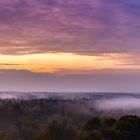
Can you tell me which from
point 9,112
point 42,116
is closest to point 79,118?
point 42,116

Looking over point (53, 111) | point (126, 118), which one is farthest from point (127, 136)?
point (53, 111)

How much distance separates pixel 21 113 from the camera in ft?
476

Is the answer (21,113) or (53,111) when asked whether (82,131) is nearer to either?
(21,113)

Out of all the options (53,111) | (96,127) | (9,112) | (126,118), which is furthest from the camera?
(53,111)

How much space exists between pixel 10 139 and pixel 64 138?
1001 cm

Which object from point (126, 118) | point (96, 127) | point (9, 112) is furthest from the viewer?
point (9, 112)

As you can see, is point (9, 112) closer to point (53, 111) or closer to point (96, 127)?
point (53, 111)

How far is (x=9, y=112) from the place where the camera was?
140750mm

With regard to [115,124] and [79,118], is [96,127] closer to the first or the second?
[115,124]

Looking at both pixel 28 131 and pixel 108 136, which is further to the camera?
pixel 28 131

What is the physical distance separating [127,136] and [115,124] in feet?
17.1

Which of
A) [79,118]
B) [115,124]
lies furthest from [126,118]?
[79,118]

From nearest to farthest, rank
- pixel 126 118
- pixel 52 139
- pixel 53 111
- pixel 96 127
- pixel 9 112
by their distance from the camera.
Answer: pixel 52 139, pixel 96 127, pixel 126 118, pixel 9 112, pixel 53 111

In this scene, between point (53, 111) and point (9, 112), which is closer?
point (9, 112)
